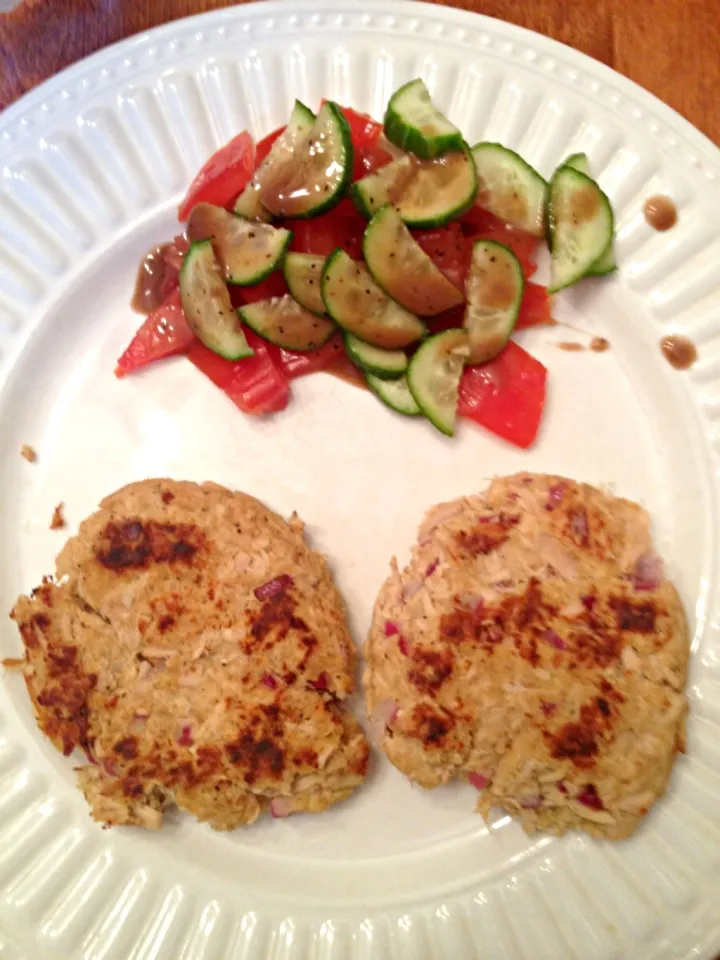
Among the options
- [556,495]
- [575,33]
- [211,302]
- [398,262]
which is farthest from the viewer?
[575,33]

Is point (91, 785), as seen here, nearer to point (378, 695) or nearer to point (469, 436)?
point (378, 695)

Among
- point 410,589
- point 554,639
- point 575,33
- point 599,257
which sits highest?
point 575,33

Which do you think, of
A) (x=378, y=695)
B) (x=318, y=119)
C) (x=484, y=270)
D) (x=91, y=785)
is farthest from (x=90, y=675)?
(x=318, y=119)

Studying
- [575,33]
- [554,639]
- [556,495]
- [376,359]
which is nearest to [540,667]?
[554,639]

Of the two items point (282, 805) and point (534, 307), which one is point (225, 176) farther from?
point (282, 805)

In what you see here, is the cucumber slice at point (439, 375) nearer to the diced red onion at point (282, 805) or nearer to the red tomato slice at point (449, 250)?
the red tomato slice at point (449, 250)

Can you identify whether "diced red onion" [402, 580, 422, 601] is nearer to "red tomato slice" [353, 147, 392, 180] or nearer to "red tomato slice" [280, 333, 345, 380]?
"red tomato slice" [280, 333, 345, 380]
